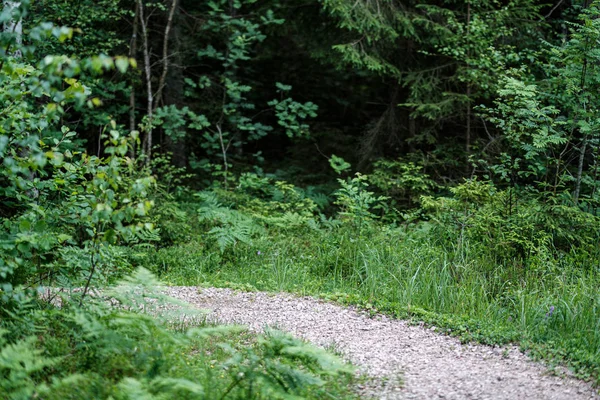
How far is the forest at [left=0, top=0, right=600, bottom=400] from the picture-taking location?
14.4 feet

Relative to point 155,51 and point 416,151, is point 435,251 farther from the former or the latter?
point 155,51

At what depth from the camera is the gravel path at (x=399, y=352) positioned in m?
4.79

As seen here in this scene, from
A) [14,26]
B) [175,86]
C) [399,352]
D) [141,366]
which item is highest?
[175,86]

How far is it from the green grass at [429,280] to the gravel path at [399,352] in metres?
0.28

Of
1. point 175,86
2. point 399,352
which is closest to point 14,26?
point 399,352

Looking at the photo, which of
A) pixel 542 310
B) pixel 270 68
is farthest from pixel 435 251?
pixel 270 68

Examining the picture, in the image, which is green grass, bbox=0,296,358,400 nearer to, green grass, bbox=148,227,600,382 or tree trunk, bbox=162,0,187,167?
green grass, bbox=148,227,600,382

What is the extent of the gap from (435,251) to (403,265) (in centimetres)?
56

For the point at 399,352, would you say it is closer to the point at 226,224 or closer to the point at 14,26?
the point at 226,224

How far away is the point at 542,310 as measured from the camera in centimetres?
638

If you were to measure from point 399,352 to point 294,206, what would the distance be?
571cm

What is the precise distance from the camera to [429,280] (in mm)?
7332

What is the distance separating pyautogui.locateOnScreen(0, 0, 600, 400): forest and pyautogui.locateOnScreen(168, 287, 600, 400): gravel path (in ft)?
0.92

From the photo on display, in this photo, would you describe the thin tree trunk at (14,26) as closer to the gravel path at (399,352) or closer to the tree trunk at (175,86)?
the gravel path at (399,352)
